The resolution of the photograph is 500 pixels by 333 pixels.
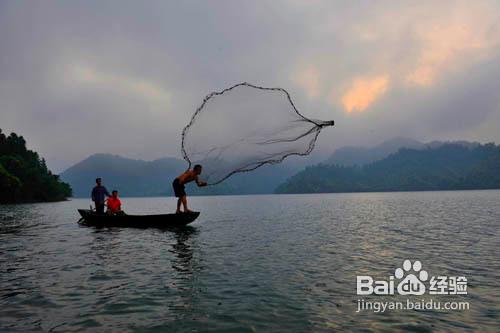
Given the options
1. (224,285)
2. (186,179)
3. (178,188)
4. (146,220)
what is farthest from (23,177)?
(224,285)

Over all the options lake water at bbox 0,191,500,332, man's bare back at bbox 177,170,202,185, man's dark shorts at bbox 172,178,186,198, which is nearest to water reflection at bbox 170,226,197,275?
lake water at bbox 0,191,500,332

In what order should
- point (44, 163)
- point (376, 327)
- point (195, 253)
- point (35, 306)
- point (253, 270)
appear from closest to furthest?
point (376, 327), point (35, 306), point (253, 270), point (195, 253), point (44, 163)

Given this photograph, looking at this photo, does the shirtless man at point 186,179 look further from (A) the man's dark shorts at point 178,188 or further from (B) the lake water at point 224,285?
(B) the lake water at point 224,285

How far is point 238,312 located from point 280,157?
6.08 m

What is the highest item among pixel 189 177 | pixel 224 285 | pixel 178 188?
pixel 189 177

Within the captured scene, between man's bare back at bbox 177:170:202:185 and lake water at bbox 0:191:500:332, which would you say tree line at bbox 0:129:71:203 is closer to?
man's bare back at bbox 177:170:202:185

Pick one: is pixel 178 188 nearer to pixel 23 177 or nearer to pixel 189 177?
pixel 189 177

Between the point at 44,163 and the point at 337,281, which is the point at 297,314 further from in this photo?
the point at 44,163

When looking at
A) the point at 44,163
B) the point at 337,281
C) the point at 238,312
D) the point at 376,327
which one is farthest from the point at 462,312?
the point at 44,163

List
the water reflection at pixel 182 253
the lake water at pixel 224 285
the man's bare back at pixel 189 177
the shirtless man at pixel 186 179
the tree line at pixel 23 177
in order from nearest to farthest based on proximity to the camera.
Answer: the lake water at pixel 224 285, the water reflection at pixel 182 253, the shirtless man at pixel 186 179, the man's bare back at pixel 189 177, the tree line at pixel 23 177

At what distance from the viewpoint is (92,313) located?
31.2 ft

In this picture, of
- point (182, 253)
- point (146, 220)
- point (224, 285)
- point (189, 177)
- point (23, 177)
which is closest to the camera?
point (224, 285)

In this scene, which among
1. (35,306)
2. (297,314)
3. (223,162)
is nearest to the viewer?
(297,314)

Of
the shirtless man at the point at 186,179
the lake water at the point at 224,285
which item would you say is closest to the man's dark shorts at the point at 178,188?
the shirtless man at the point at 186,179
